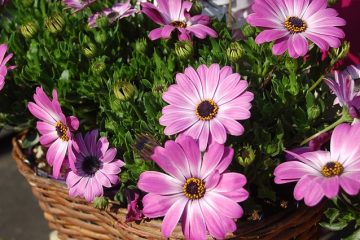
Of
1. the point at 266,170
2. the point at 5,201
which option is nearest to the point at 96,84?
the point at 266,170

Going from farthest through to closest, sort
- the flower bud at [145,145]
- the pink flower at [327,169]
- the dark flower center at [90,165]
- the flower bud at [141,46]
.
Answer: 1. the flower bud at [141,46]
2. the dark flower center at [90,165]
3. the flower bud at [145,145]
4. the pink flower at [327,169]

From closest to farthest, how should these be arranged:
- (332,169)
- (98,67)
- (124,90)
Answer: (332,169) → (124,90) → (98,67)

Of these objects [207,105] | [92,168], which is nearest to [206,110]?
[207,105]

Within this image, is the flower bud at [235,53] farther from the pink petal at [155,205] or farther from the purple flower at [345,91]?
the pink petal at [155,205]

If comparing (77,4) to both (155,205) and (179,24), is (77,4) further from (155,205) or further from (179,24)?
(155,205)

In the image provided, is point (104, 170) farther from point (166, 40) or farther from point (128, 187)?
point (166, 40)

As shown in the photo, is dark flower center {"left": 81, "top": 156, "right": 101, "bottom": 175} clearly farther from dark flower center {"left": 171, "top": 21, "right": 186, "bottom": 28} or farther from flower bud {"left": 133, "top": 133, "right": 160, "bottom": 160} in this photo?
dark flower center {"left": 171, "top": 21, "right": 186, "bottom": 28}

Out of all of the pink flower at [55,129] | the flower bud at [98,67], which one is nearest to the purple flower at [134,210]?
the pink flower at [55,129]
